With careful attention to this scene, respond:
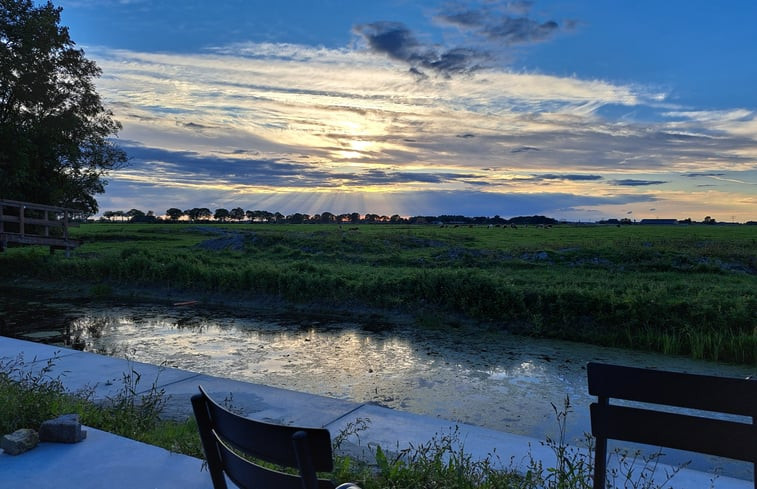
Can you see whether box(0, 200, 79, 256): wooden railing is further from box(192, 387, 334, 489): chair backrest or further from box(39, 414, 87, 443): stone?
box(192, 387, 334, 489): chair backrest

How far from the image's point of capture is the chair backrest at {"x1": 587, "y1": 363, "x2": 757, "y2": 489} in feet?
7.16

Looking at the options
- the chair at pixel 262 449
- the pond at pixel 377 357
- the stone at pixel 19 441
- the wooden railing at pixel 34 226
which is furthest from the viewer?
the wooden railing at pixel 34 226

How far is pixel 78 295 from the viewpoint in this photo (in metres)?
17.7

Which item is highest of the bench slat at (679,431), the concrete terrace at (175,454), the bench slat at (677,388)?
the bench slat at (677,388)

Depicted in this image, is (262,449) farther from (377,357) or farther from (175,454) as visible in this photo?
(377,357)

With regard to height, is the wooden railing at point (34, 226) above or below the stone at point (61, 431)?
above

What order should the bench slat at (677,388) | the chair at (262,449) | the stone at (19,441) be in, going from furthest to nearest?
1. the stone at (19,441)
2. the bench slat at (677,388)
3. the chair at (262,449)

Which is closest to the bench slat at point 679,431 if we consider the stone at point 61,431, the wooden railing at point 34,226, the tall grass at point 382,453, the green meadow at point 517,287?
the tall grass at point 382,453

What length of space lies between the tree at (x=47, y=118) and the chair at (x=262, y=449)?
24126 millimetres

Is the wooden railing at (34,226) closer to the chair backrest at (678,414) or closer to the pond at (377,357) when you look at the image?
the pond at (377,357)

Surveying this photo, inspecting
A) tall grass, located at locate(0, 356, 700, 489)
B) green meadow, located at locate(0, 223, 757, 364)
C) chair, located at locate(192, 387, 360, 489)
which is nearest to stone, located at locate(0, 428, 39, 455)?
tall grass, located at locate(0, 356, 700, 489)

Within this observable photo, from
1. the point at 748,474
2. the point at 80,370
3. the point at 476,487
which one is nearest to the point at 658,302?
the point at 748,474

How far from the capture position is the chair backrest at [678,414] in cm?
218

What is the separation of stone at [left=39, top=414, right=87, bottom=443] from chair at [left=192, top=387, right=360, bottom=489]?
2.80 meters
